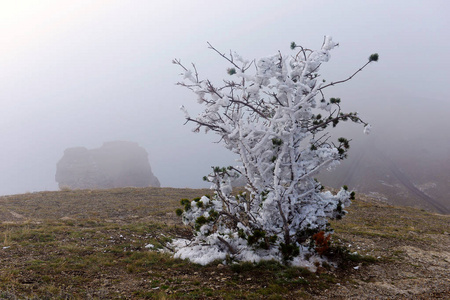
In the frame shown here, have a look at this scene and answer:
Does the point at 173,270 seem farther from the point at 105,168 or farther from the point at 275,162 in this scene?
the point at 105,168

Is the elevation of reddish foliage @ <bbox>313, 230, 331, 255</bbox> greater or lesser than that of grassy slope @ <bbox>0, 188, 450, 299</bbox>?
greater

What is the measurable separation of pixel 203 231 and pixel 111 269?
123 inches

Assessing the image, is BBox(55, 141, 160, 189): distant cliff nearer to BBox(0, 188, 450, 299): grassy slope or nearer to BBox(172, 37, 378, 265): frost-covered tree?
BBox(0, 188, 450, 299): grassy slope

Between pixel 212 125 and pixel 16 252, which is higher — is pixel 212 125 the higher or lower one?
the higher one

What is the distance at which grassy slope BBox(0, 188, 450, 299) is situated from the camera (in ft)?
22.1

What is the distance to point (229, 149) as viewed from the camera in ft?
33.2

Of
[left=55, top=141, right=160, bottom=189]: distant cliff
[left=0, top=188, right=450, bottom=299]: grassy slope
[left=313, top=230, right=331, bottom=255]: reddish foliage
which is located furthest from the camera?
[left=55, top=141, right=160, bottom=189]: distant cliff

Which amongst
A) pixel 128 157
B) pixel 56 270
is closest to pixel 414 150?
pixel 56 270

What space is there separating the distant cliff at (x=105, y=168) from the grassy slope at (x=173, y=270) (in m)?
92.4

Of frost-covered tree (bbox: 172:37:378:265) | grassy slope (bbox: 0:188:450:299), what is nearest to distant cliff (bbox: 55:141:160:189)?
grassy slope (bbox: 0:188:450:299)

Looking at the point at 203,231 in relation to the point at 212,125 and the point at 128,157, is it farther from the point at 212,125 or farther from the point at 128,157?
the point at 128,157

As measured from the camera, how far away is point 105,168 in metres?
111

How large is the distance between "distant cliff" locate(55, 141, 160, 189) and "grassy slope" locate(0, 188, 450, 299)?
3637 inches

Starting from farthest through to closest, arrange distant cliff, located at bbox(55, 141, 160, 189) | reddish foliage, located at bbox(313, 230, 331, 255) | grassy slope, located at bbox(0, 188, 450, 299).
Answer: distant cliff, located at bbox(55, 141, 160, 189), reddish foliage, located at bbox(313, 230, 331, 255), grassy slope, located at bbox(0, 188, 450, 299)
